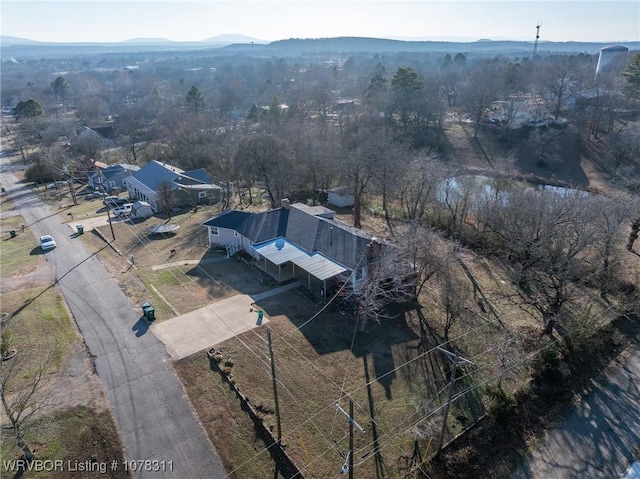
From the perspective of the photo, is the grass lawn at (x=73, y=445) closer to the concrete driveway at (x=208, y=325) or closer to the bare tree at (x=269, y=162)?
the concrete driveway at (x=208, y=325)

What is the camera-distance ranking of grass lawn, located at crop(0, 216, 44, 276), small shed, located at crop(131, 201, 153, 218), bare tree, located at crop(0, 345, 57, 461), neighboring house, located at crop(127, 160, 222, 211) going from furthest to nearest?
1. neighboring house, located at crop(127, 160, 222, 211)
2. small shed, located at crop(131, 201, 153, 218)
3. grass lawn, located at crop(0, 216, 44, 276)
4. bare tree, located at crop(0, 345, 57, 461)

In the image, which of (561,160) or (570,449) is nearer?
(570,449)

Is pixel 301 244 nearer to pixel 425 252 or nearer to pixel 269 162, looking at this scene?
pixel 425 252

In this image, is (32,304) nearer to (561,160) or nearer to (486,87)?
(561,160)

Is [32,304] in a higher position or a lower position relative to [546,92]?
lower

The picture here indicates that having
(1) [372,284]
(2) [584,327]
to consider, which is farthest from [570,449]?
(1) [372,284]

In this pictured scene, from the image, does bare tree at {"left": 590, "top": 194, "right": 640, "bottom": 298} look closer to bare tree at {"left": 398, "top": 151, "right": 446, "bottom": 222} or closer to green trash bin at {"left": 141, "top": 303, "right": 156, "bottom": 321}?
bare tree at {"left": 398, "top": 151, "right": 446, "bottom": 222}

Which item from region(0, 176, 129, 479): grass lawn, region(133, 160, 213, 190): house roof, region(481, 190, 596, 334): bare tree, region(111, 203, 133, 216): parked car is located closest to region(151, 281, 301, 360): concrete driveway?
region(0, 176, 129, 479): grass lawn
